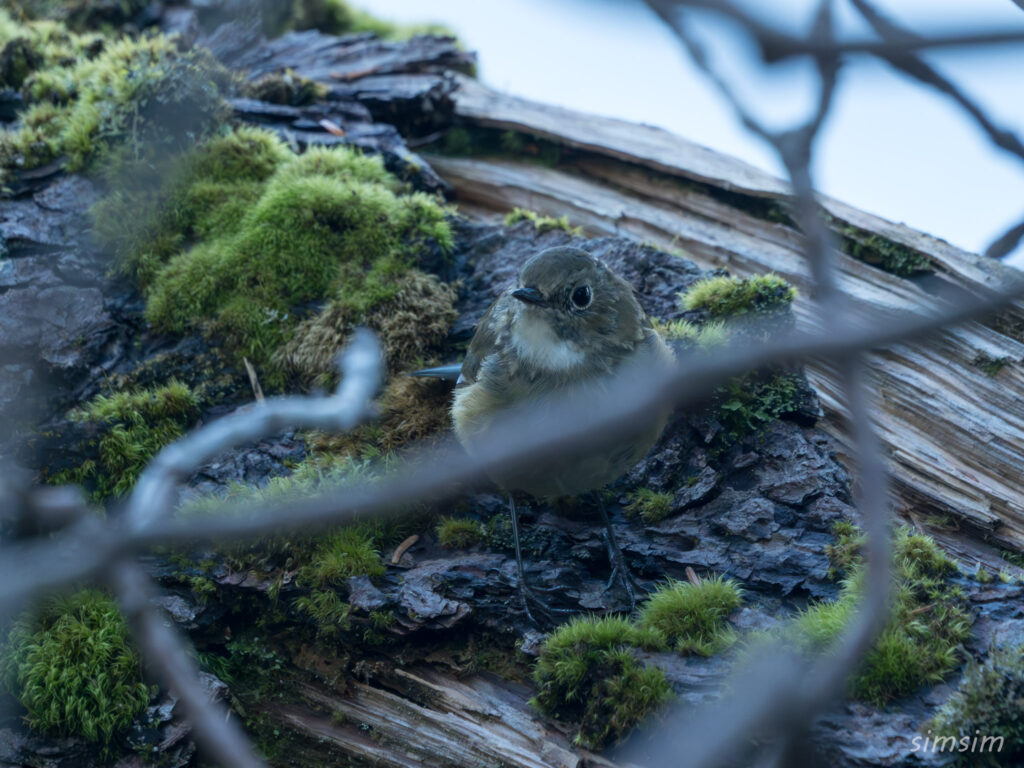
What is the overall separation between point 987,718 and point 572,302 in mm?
2318

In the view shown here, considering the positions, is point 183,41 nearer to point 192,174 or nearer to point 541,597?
point 192,174

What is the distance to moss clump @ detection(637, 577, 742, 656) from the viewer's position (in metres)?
3.36

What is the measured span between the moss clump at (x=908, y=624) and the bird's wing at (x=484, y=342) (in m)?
1.88

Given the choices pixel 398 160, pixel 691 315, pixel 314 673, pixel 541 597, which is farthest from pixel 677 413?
pixel 398 160

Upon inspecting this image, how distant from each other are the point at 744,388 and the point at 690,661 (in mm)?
1540

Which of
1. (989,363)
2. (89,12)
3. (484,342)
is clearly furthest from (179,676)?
(89,12)

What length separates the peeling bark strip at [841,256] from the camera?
4.23 m

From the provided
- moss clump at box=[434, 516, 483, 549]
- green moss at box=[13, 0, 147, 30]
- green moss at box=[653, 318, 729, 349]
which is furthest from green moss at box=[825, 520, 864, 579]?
green moss at box=[13, 0, 147, 30]

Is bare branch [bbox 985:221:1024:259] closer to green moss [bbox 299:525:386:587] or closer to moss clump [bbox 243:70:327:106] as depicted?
green moss [bbox 299:525:386:587]

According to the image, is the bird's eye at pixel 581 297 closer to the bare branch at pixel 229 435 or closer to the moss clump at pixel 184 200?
the bare branch at pixel 229 435

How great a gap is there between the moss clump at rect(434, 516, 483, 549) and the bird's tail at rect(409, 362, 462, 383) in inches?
34.8

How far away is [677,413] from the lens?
432 centimetres

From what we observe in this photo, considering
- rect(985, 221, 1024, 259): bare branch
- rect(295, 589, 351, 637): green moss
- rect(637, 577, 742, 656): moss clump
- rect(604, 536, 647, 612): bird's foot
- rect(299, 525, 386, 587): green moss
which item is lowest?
rect(295, 589, 351, 637): green moss

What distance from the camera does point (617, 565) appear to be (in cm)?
385
